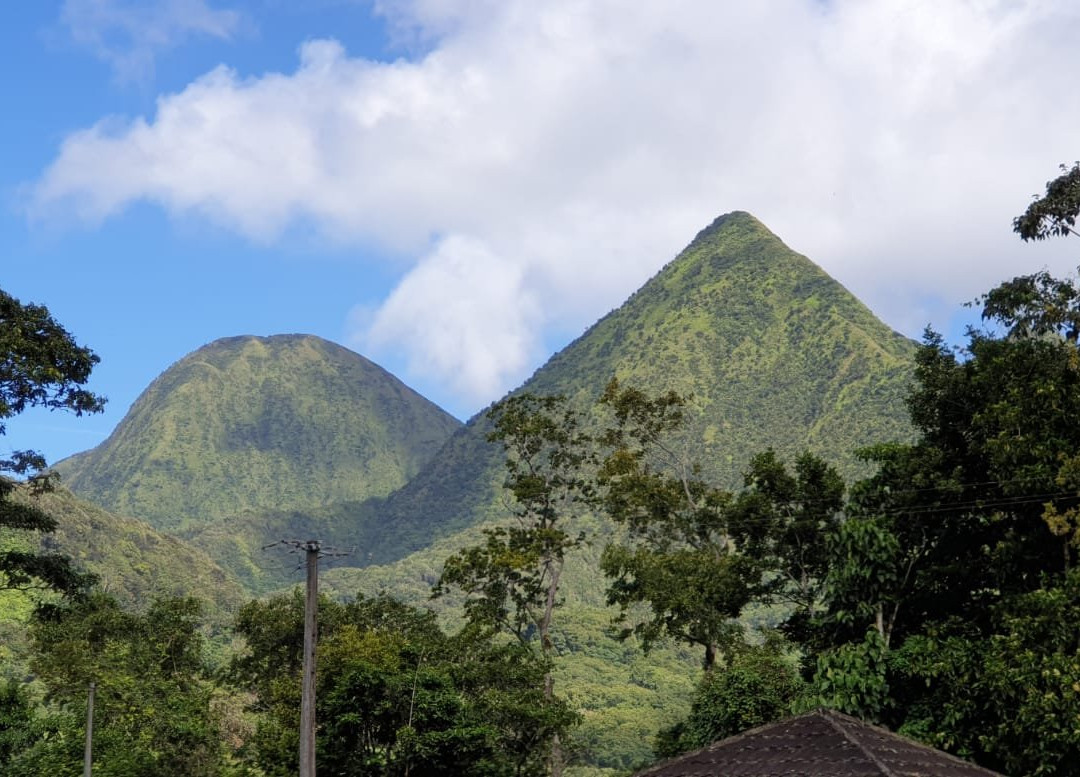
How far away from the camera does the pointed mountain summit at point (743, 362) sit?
129 m

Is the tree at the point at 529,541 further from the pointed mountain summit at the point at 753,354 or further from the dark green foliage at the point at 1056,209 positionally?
the pointed mountain summit at the point at 753,354

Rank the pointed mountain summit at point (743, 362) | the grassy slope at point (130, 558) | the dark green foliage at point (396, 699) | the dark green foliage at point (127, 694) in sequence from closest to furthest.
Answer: the dark green foliage at point (396, 699) < the dark green foliage at point (127, 694) < the grassy slope at point (130, 558) < the pointed mountain summit at point (743, 362)

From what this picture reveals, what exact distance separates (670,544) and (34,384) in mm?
21435

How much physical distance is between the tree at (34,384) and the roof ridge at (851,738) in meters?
16.4

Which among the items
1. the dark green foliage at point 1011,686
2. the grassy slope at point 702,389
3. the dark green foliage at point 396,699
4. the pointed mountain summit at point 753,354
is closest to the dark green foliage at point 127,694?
the dark green foliage at point 396,699

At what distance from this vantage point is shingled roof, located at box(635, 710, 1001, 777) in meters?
15.0

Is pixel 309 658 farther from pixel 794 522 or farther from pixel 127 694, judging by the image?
pixel 127 694

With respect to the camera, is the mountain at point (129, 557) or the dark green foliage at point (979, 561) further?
the mountain at point (129, 557)

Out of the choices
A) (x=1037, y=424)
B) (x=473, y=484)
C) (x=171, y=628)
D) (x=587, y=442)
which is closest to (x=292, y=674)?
(x=171, y=628)

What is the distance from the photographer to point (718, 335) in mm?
165375

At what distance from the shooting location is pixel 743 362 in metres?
158

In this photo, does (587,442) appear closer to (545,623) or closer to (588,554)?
(545,623)

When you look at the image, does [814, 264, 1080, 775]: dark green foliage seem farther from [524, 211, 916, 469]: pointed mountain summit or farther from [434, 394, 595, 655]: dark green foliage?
[524, 211, 916, 469]: pointed mountain summit

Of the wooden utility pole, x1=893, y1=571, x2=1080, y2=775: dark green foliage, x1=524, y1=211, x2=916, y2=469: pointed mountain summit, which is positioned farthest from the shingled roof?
x1=524, y1=211, x2=916, y2=469: pointed mountain summit
